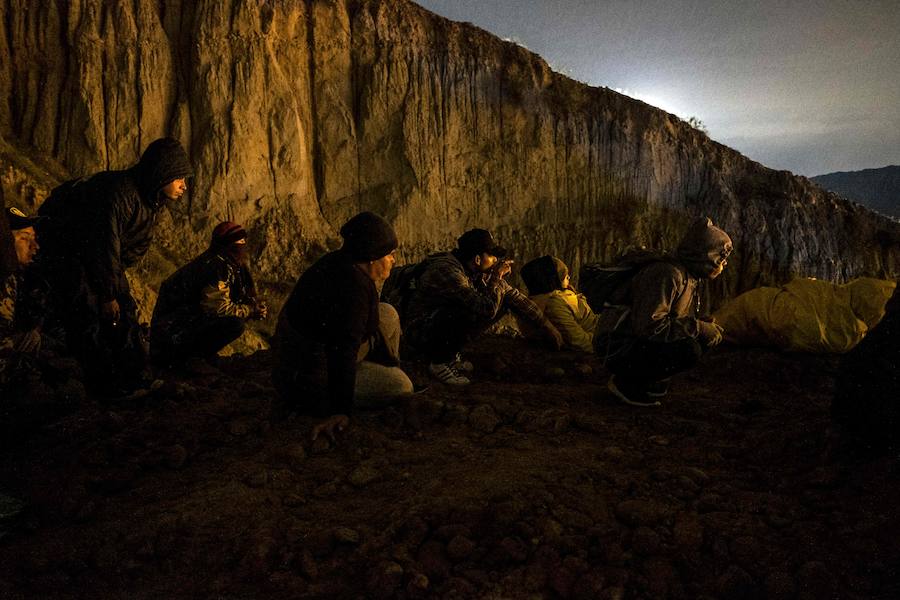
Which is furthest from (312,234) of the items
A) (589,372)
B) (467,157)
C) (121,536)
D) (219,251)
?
(121,536)

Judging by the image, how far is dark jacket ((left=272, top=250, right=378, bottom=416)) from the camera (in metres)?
3.31

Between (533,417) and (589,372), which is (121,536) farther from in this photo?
(589,372)

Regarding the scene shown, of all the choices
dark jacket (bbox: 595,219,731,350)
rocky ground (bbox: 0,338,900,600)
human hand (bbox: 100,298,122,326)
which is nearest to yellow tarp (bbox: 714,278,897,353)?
rocky ground (bbox: 0,338,900,600)

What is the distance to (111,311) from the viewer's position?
4.04 m

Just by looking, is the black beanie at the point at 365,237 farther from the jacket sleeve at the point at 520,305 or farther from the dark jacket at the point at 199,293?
the dark jacket at the point at 199,293

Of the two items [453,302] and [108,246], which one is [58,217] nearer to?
[108,246]

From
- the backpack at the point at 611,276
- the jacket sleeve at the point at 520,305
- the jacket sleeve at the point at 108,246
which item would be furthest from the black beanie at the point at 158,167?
the backpack at the point at 611,276

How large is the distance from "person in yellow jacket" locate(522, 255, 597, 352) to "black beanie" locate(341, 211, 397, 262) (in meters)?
3.00

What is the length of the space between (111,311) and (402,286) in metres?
2.17

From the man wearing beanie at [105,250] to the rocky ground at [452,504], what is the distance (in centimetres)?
36

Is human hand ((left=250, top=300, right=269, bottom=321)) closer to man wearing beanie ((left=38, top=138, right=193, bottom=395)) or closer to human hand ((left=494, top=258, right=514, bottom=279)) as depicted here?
man wearing beanie ((left=38, top=138, right=193, bottom=395))

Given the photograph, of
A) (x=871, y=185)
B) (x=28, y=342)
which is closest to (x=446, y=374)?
(x=28, y=342)

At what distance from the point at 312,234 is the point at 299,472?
7905 mm

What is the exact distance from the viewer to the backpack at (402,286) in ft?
17.0
